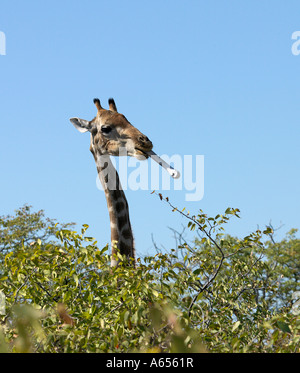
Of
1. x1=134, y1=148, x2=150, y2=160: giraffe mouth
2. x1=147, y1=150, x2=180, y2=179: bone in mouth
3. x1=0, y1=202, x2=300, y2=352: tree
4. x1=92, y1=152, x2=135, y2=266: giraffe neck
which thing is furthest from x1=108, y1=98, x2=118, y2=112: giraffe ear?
x1=0, y1=202, x2=300, y2=352: tree

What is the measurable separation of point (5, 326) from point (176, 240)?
3945 millimetres

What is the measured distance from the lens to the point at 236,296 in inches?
324

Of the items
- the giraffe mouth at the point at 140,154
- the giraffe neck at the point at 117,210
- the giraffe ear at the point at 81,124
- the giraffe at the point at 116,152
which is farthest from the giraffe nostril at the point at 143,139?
the giraffe ear at the point at 81,124

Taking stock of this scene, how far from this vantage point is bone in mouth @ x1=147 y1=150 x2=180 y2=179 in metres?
9.25

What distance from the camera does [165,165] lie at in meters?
9.57

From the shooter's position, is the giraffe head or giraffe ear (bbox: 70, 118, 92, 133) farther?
giraffe ear (bbox: 70, 118, 92, 133)

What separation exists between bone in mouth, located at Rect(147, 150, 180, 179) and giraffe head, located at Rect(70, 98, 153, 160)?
14cm

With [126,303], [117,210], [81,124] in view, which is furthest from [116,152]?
[126,303]

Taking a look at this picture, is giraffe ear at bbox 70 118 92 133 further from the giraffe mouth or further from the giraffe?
the giraffe mouth

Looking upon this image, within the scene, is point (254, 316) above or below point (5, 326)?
above
